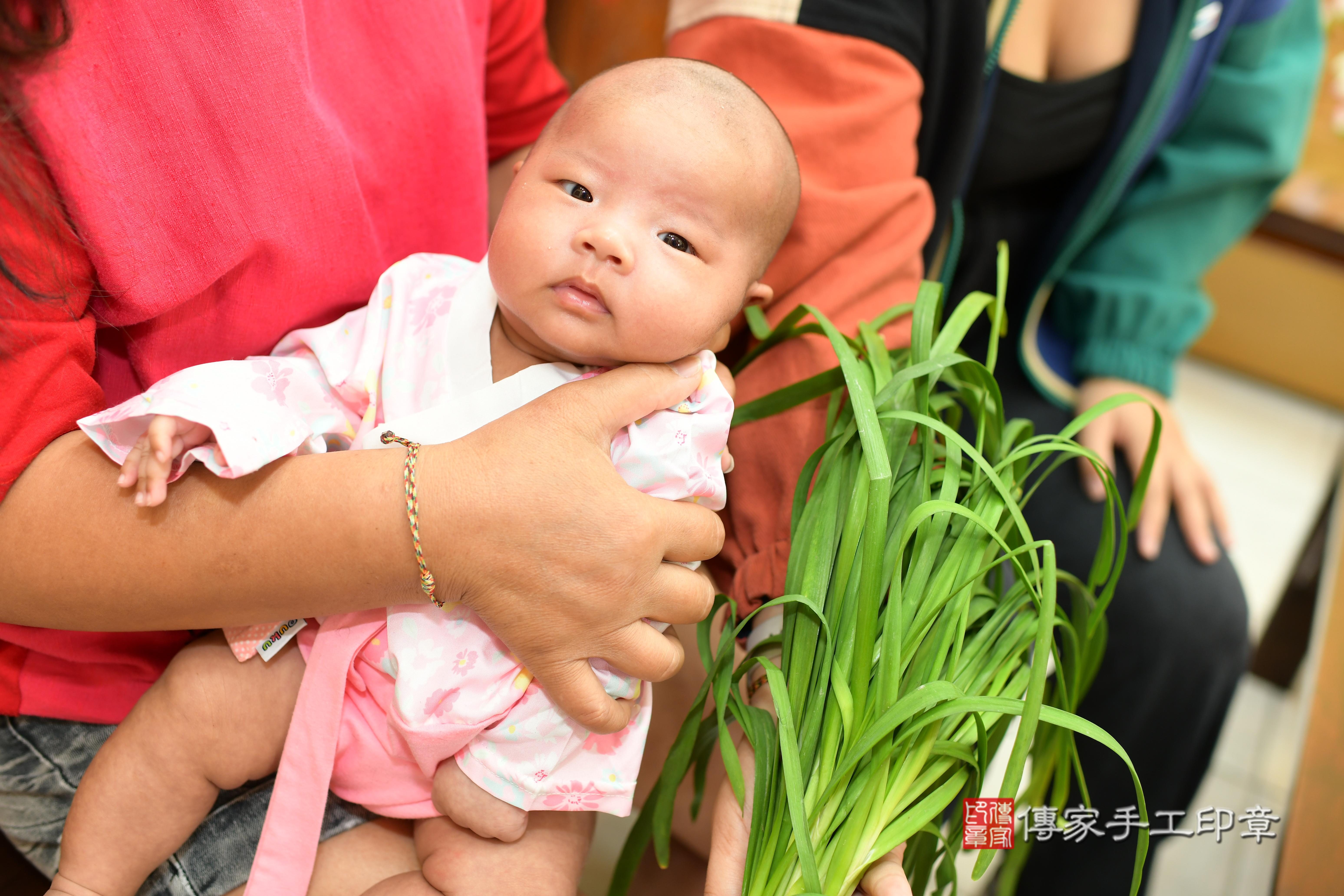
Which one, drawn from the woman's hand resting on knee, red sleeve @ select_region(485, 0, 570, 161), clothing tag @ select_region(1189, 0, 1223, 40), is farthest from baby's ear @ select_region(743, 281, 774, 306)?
clothing tag @ select_region(1189, 0, 1223, 40)

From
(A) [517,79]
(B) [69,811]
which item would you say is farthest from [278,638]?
(A) [517,79]

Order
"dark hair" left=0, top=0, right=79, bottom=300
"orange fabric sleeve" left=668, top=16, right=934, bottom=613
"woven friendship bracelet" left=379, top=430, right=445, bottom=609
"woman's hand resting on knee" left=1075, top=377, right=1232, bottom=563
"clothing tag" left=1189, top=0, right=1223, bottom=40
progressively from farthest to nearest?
"woman's hand resting on knee" left=1075, top=377, right=1232, bottom=563 → "clothing tag" left=1189, top=0, right=1223, bottom=40 → "orange fabric sleeve" left=668, top=16, right=934, bottom=613 → "woven friendship bracelet" left=379, top=430, right=445, bottom=609 → "dark hair" left=0, top=0, right=79, bottom=300

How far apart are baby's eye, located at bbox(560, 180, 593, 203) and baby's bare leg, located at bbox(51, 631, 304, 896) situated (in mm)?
495

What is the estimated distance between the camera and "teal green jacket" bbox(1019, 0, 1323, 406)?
1.33m

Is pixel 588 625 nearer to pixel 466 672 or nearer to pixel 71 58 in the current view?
pixel 466 672

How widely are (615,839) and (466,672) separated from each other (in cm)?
84

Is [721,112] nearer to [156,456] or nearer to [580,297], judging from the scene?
[580,297]

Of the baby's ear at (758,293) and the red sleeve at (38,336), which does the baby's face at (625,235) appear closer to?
the baby's ear at (758,293)

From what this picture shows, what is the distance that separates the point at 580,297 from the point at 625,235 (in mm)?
63

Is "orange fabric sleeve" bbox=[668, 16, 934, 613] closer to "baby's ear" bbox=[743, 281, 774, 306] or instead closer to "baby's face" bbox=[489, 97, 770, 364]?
"baby's ear" bbox=[743, 281, 774, 306]

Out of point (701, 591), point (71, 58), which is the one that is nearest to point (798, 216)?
point (701, 591)

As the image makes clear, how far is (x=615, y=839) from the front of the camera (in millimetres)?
1480

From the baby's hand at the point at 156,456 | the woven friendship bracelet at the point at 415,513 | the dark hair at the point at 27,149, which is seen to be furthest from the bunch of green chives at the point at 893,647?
the dark hair at the point at 27,149

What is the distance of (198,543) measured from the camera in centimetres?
70
